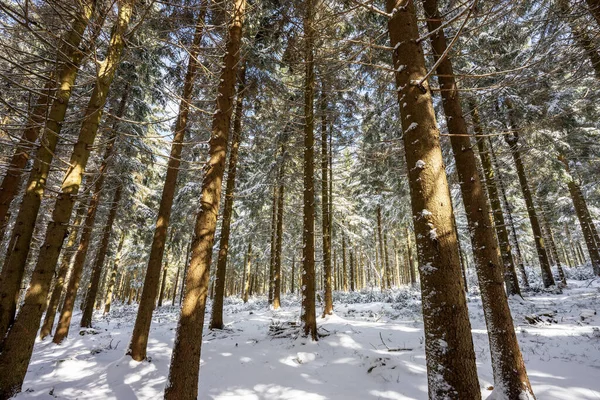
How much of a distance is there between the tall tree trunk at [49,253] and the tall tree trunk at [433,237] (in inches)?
188

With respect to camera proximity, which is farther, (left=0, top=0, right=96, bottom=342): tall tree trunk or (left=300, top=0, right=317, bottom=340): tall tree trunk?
(left=300, top=0, right=317, bottom=340): tall tree trunk

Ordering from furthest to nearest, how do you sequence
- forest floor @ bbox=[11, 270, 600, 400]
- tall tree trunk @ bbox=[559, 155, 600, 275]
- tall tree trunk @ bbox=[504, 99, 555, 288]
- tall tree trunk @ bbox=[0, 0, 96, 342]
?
tall tree trunk @ bbox=[559, 155, 600, 275] < tall tree trunk @ bbox=[504, 99, 555, 288] < forest floor @ bbox=[11, 270, 600, 400] < tall tree trunk @ bbox=[0, 0, 96, 342]

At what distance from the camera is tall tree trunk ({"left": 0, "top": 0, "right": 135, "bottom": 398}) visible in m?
4.40

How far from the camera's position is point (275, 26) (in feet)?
31.1

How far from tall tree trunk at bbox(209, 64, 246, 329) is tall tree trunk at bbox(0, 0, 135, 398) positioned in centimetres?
454

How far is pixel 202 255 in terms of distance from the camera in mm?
4145

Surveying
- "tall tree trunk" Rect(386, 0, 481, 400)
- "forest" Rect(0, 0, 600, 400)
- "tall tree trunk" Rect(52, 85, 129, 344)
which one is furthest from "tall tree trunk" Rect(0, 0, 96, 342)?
"tall tree trunk" Rect(386, 0, 481, 400)

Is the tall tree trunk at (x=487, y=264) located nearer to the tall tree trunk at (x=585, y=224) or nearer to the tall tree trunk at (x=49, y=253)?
the tall tree trunk at (x=49, y=253)

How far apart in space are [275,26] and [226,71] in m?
5.62

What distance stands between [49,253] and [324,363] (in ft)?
19.7

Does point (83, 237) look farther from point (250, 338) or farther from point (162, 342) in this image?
point (250, 338)

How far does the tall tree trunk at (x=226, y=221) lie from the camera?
9.94m

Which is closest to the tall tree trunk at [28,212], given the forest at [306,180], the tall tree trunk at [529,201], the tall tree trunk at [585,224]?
the forest at [306,180]

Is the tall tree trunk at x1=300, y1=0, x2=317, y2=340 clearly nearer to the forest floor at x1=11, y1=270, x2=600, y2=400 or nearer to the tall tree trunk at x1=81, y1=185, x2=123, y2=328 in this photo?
the forest floor at x1=11, y1=270, x2=600, y2=400
